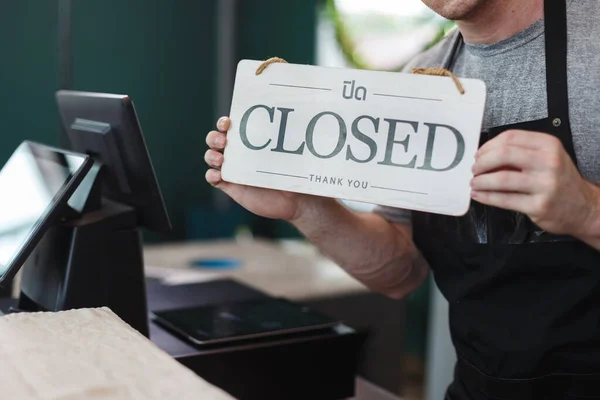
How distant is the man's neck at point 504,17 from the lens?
1.26 meters

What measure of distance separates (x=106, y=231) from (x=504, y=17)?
2.53 feet

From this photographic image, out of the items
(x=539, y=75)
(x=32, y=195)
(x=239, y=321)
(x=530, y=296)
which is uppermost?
(x=539, y=75)

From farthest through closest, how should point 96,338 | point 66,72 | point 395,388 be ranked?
point 395,388 < point 66,72 < point 96,338

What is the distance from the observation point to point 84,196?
127 cm

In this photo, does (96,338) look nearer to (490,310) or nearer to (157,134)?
(490,310)

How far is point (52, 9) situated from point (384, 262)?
3584 millimetres

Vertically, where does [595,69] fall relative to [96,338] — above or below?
above

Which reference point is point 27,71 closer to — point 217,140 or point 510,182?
point 217,140

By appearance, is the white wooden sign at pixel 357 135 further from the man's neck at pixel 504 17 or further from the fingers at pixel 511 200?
the man's neck at pixel 504 17

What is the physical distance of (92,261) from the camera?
1.24 meters

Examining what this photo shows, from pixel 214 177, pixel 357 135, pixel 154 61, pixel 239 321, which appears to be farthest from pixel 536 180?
pixel 154 61

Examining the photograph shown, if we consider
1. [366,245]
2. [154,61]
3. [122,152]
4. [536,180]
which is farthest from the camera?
[154,61]

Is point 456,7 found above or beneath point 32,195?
above

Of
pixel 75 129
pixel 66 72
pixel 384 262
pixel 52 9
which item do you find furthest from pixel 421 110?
pixel 52 9
